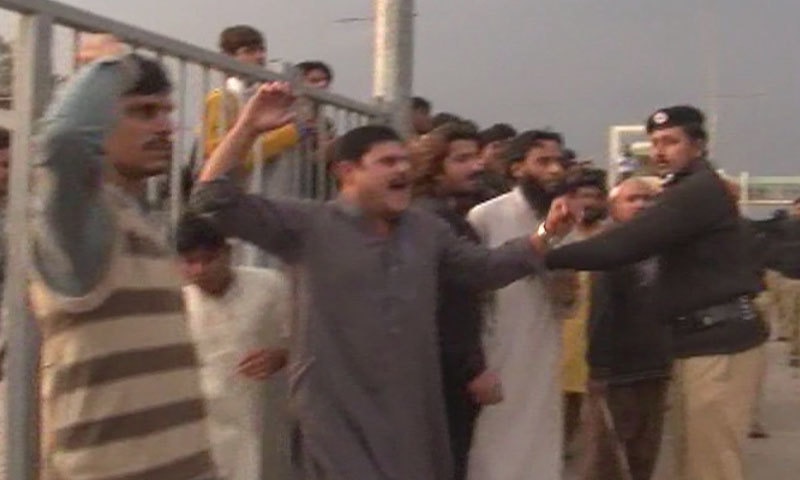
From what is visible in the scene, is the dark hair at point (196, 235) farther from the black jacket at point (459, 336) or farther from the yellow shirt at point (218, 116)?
the black jacket at point (459, 336)

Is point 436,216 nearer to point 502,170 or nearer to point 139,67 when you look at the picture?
point 502,170

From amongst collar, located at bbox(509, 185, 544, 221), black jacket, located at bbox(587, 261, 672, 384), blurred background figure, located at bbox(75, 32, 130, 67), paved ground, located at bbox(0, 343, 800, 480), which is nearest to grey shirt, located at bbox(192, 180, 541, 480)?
blurred background figure, located at bbox(75, 32, 130, 67)

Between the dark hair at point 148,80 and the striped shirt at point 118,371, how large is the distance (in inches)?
9.6

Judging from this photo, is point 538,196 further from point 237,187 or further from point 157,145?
point 157,145

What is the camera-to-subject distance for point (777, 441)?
30.9 feet

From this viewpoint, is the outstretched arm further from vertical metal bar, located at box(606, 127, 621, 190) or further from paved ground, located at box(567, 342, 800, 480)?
vertical metal bar, located at box(606, 127, 621, 190)

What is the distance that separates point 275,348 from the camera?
170 inches

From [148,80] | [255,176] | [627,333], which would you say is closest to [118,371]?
[148,80]

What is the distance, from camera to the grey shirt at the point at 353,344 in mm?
4008

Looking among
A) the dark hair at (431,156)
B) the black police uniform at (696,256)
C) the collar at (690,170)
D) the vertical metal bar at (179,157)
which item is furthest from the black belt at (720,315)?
the vertical metal bar at (179,157)

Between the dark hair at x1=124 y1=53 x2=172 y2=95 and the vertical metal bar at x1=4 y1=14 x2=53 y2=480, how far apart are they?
23 centimetres

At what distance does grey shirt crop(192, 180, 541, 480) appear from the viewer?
13.1 ft

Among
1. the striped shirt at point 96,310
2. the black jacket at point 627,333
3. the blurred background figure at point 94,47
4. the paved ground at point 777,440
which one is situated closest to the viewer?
the striped shirt at point 96,310

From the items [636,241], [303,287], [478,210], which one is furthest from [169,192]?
[636,241]
